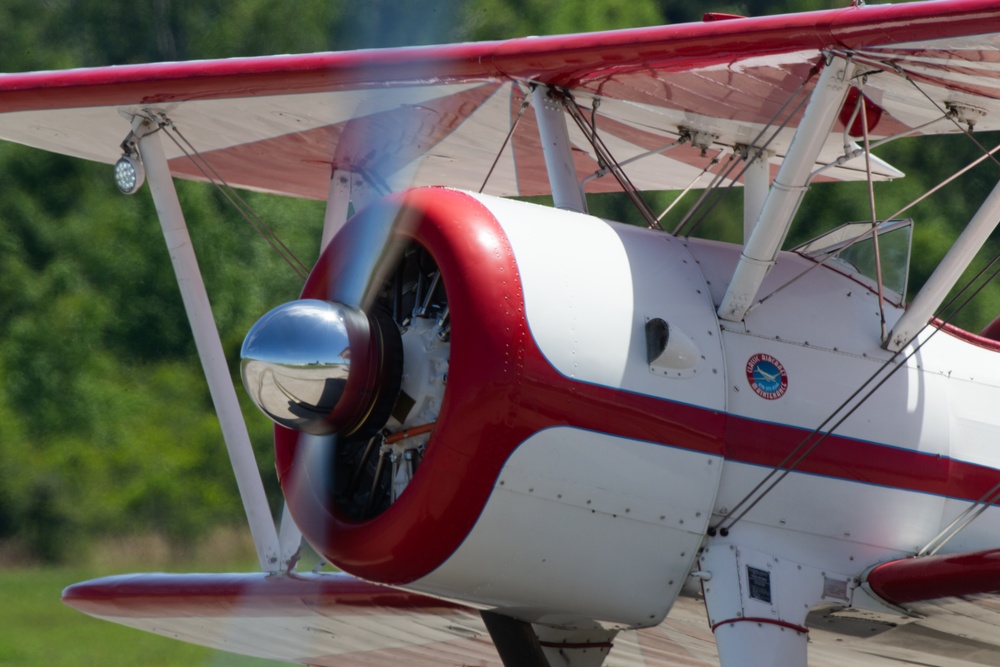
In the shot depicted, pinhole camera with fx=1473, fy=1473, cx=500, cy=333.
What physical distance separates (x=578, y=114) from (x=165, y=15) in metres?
14.2

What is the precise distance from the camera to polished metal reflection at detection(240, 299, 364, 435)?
5129 mm

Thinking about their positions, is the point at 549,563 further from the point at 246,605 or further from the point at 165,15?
the point at 165,15

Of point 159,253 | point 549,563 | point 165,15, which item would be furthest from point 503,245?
point 165,15

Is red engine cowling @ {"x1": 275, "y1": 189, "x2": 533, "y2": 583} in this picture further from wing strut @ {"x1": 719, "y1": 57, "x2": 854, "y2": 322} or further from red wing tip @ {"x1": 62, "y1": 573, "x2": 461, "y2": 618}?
red wing tip @ {"x1": 62, "y1": 573, "x2": 461, "y2": 618}

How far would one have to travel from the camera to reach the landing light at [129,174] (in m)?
7.11

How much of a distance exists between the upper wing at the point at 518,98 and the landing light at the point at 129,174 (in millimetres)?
256

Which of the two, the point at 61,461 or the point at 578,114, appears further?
the point at 61,461

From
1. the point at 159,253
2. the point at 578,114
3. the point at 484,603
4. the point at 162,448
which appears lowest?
the point at 484,603

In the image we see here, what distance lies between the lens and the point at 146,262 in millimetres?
16500

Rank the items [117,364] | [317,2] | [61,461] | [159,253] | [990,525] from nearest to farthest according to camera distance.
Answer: [990,525]
[61,461]
[117,364]
[159,253]
[317,2]

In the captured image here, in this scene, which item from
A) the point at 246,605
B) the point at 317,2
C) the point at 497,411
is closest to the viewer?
the point at 497,411

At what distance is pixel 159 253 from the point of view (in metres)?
16.5

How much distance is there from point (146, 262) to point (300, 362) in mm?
11884

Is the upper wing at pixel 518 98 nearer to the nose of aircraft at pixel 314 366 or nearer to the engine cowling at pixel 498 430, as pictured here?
the engine cowling at pixel 498 430
